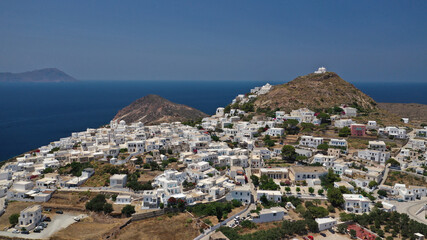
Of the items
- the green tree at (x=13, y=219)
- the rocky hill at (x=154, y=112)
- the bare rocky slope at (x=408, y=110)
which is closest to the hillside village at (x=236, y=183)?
the green tree at (x=13, y=219)

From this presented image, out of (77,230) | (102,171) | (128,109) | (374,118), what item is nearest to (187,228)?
(77,230)

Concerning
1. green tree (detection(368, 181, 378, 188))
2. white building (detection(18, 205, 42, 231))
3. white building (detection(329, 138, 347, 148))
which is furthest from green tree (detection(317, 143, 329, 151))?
white building (detection(18, 205, 42, 231))

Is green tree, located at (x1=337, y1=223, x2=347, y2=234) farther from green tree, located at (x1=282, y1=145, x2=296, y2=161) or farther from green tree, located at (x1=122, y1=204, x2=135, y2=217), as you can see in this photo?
green tree, located at (x1=122, y1=204, x2=135, y2=217)

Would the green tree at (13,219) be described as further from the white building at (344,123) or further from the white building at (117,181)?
the white building at (344,123)

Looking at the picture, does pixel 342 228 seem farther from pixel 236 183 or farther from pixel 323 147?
pixel 323 147

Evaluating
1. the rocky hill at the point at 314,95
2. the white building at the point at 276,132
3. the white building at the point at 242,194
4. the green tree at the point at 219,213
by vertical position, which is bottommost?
the green tree at the point at 219,213
